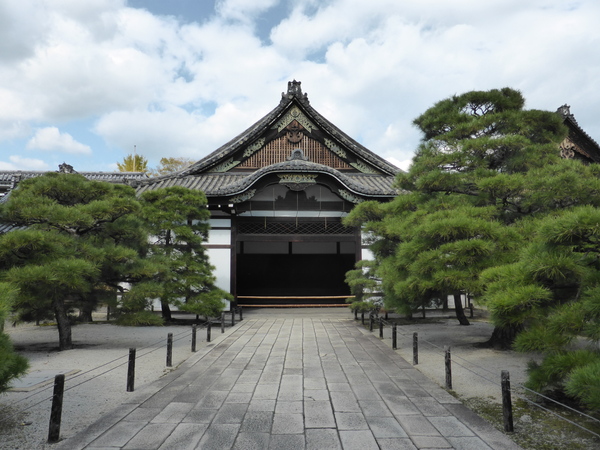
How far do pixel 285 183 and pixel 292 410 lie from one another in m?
11.8

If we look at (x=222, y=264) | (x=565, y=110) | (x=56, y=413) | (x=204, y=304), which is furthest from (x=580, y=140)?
(x=56, y=413)

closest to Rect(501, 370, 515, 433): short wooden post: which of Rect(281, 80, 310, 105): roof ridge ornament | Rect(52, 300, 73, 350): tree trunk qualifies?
Rect(52, 300, 73, 350): tree trunk

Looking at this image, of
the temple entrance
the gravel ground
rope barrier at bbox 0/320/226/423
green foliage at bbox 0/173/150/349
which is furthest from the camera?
the temple entrance

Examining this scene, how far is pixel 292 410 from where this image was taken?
5.08 meters

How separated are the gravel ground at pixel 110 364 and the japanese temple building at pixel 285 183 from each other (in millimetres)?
5185

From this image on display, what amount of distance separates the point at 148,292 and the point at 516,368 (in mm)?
7843

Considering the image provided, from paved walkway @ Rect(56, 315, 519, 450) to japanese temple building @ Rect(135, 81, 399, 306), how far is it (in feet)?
27.2

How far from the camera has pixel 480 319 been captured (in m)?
14.7

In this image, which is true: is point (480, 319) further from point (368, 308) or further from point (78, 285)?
point (78, 285)

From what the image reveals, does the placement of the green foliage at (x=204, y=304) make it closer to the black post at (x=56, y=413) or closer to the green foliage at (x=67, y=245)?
the green foliage at (x=67, y=245)

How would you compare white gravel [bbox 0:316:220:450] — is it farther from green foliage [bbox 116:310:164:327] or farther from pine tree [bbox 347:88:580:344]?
pine tree [bbox 347:88:580:344]

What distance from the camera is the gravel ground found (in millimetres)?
4801

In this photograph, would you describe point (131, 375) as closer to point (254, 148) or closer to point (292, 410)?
point (292, 410)

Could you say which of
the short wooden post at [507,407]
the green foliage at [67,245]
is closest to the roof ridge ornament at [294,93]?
the green foliage at [67,245]
